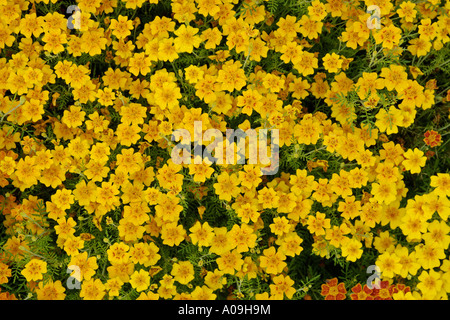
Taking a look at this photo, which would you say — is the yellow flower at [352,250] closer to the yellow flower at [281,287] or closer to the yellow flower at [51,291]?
the yellow flower at [281,287]

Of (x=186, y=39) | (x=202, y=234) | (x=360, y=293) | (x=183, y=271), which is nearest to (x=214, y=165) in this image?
(x=202, y=234)

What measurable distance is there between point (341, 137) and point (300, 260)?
3.13 ft

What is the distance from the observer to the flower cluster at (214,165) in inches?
117

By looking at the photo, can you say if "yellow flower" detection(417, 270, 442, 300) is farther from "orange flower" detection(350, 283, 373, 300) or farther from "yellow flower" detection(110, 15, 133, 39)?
"yellow flower" detection(110, 15, 133, 39)

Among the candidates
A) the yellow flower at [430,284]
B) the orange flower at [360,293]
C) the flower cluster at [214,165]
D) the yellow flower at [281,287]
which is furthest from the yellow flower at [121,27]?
the yellow flower at [430,284]

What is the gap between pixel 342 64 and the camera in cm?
340

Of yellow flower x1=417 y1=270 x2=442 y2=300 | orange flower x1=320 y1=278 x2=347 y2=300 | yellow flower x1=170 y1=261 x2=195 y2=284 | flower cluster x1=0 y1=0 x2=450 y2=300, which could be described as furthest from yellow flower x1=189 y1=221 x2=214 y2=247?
yellow flower x1=417 y1=270 x2=442 y2=300

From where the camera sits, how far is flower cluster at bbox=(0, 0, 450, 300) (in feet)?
9.74

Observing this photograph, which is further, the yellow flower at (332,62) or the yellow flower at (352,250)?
the yellow flower at (332,62)

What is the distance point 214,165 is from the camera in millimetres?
3197

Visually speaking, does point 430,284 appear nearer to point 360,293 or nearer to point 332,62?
point 360,293

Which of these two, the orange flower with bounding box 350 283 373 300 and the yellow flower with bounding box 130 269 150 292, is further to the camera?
the orange flower with bounding box 350 283 373 300
